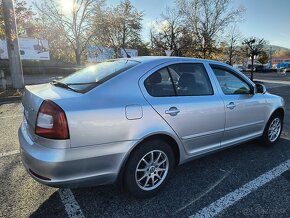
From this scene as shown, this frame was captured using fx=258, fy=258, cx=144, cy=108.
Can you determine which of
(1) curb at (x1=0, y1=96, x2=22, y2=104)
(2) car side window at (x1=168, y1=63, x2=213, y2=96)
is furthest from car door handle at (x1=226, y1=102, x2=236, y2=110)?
(1) curb at (x1=0, y1=96, x2=22, y2=104)

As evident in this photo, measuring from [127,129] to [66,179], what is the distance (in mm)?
724

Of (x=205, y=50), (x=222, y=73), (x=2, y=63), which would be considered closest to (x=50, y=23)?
(x=2, y=63)

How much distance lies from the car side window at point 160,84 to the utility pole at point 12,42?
9448 mm

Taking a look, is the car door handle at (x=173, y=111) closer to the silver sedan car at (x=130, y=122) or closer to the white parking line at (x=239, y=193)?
the silver sedan car at (x=130, y=122)

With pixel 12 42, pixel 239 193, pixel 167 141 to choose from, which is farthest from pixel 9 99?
pixel 239 193

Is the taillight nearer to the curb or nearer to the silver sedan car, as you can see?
the silver sedan car

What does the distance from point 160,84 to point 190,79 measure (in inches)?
23.3

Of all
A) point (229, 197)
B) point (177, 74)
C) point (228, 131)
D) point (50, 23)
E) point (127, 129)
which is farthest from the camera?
point (50, 23)

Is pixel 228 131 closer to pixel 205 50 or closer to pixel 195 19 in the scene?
pixel 205 50

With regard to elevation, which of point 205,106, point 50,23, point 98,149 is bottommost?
point 98,149

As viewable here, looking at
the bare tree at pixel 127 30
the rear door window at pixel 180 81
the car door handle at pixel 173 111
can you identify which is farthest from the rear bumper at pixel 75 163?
the bare tree at pixel 127 30

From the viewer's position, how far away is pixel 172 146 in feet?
10.0

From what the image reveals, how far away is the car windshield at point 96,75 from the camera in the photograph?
2.69 meters

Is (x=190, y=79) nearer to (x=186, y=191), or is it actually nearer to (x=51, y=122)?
(x=186, y=191)
